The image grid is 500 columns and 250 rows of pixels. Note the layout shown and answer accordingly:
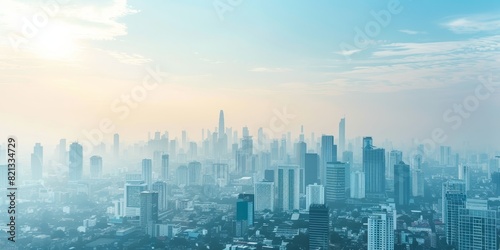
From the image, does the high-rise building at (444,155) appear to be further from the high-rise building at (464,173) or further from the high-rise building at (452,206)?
the high-rise building at (452,206)

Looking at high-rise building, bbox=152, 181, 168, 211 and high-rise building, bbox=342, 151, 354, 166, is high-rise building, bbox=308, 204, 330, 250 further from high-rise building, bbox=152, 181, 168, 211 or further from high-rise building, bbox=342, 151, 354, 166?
high-rise building, bbox=342, 151, 354, 166

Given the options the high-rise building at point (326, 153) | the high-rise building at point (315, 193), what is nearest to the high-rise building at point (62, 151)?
the high-rise building at point (315, 193)

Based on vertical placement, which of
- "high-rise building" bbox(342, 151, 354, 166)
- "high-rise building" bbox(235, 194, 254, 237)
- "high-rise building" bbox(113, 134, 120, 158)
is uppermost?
"high-rise building" bbox(113, 134, 120, 158)

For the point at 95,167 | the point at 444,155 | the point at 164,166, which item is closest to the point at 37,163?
the point at 95,167

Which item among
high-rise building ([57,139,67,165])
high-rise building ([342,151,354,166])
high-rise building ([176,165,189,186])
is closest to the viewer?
high-rise building ([57,139,67,165])

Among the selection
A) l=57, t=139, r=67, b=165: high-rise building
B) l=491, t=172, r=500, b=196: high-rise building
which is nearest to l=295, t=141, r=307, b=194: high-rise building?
l=491, t=172, r=500, b=196: high-rise building

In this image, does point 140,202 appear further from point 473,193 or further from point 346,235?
point 473,193

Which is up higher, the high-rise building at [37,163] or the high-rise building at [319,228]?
the high-rise building at [37,163]
